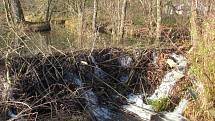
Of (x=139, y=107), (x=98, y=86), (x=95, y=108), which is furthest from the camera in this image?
(x=98, y=86)

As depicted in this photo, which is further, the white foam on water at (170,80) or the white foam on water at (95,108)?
the white foam on water at (170,80)

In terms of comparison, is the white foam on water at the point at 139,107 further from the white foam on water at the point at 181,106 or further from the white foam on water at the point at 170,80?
the white foam on water at the point at 181,106

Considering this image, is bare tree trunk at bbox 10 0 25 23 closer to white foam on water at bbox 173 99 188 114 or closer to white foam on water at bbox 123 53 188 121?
white foam on water at bbox 123 53 188 121

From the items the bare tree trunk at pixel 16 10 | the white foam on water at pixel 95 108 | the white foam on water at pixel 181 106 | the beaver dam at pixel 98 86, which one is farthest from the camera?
the bare tree trunk at pixel 16 10

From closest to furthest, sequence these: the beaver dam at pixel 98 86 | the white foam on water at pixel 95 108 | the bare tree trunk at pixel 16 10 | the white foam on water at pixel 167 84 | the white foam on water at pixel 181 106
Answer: the beaver dam at pixel 98 86 → the white foam on water at pixel 95 108 → the white foam on water at pixel 181 106 → the white foam on water at pixel 167 84 → the bare tree trunk at pixel 16 10

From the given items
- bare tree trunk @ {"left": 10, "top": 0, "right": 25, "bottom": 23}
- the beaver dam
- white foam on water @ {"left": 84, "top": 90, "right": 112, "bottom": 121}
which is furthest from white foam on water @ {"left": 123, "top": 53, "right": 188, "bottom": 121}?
bare tree trunk @ {"left": 10, "top": 0, "right": 25, "bottom": 23}

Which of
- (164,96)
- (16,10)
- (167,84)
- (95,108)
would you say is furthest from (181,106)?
(16,10)

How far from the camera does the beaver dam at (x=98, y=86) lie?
27.9 ft

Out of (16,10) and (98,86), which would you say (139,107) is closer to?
(98,86)

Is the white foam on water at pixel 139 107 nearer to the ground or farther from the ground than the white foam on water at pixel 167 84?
nearer to the ground

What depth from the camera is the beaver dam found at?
849 centimetres

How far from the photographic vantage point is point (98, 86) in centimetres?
986

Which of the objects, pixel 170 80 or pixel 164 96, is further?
pixel 170 80

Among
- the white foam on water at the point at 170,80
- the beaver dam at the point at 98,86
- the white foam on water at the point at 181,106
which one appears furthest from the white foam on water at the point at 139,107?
the white foam on water at the point at 181,106
